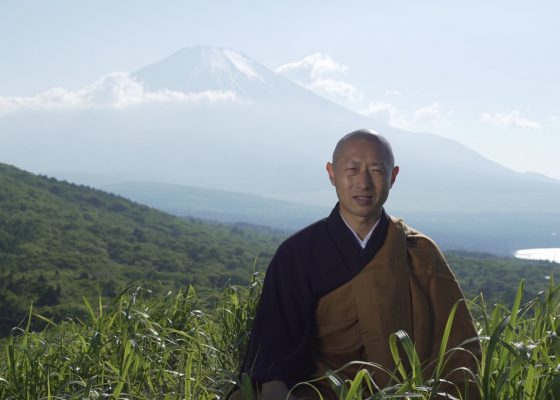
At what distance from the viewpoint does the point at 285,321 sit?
3.33m

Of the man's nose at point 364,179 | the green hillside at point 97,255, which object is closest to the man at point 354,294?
the man's nose at point 364,179

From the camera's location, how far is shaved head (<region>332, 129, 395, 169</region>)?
10.7 ft

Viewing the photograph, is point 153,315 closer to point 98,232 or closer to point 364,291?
point 364,291

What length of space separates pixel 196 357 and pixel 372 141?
151 centimetres

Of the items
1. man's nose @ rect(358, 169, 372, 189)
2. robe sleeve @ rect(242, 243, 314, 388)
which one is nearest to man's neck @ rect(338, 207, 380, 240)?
man's nose @ rect(358, 169, 372, 189)

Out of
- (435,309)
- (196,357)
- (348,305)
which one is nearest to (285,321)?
(348,305)

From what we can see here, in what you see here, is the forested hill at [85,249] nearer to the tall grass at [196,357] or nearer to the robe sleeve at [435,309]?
the tall grass at [196,357]

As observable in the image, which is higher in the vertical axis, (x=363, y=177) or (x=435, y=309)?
(x=363, y=177)

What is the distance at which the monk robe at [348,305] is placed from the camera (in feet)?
10.5

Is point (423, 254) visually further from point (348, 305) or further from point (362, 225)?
point (348, 305)

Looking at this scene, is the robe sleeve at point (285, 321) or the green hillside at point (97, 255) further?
the green hillside at point (97, 255)

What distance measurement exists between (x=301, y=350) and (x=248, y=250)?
56.9 metres

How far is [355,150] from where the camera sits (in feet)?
10.7

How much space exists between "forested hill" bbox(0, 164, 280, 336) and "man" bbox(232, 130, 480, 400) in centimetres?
2125
